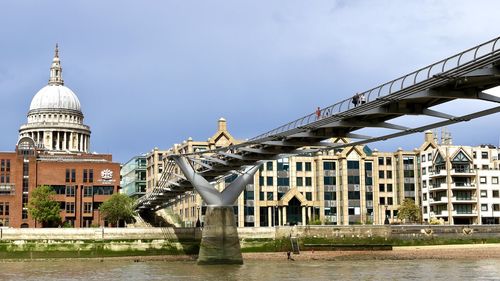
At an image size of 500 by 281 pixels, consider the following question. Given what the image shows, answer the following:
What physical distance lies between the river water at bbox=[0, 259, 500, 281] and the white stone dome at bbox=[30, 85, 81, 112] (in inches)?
4301

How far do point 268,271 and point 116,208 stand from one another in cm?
5671

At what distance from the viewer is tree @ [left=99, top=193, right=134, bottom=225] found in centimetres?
11850

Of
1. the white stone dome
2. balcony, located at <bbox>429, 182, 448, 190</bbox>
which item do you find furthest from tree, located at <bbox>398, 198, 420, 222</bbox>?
the white stone dome

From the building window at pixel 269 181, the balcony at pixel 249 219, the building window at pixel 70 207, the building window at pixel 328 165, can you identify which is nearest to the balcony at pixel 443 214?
the building window at pixel 328 165

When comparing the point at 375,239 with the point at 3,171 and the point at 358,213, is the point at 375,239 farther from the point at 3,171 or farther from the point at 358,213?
the point at 3,171

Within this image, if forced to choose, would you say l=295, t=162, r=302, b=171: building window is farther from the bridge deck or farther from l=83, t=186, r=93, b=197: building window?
the bridge deck

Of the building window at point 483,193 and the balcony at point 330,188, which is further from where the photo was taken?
the balcony at point 330,188

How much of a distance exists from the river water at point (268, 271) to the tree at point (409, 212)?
147 ft

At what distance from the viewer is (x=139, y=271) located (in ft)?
226

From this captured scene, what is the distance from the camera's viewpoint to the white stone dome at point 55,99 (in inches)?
7343

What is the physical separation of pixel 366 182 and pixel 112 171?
43368mm

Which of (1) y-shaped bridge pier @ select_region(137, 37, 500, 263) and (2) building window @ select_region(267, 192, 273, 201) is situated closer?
(1) y-shaped bridge pier @ select_region(137, 37, 500, 263)

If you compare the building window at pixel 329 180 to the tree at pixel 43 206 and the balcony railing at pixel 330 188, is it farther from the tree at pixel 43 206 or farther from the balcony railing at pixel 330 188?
the tree at pixel 43 206

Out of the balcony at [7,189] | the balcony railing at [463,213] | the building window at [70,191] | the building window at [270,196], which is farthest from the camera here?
the building window at [270,196]
